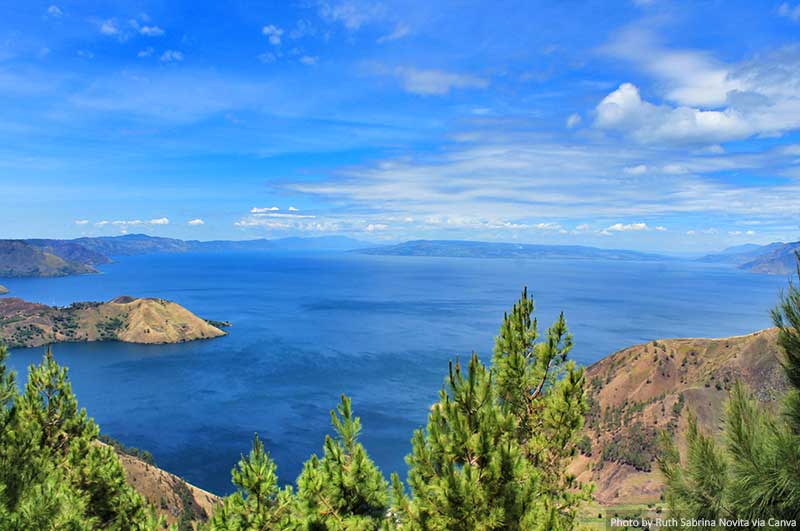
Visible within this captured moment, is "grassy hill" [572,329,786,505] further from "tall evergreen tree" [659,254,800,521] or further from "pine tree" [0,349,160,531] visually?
"tall evergreen tree" [659,254,800,521]

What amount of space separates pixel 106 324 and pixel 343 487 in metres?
163

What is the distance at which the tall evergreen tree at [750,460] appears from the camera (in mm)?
5238

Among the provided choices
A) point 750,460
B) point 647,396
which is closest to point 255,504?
point 750,460

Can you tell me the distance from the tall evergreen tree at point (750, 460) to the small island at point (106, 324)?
5755 inches

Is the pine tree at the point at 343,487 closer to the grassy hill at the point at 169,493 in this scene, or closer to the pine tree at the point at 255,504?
the pine tree at the point at 255,504

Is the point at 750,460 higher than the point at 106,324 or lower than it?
higher

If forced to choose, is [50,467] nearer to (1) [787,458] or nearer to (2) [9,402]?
(2) [9,402]

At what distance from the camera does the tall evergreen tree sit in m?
5.24

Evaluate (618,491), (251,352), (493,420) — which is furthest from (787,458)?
(251,352)

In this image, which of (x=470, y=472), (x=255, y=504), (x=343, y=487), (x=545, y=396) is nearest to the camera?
(x=470, y=472)

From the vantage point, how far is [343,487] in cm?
843

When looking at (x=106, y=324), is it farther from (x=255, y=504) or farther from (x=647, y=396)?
(x=255, y=504)

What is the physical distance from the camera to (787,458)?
17.0 ft

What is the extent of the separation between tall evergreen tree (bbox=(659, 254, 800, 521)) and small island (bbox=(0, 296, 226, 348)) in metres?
146
